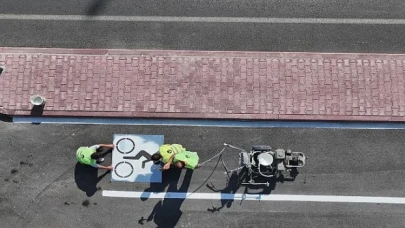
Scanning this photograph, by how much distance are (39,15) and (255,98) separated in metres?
6.89

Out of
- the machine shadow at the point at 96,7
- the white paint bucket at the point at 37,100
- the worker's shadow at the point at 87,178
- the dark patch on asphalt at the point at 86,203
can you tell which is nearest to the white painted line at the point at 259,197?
the worker's shadow at the point at 87,178

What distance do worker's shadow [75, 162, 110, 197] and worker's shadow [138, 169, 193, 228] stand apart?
1.49 meters

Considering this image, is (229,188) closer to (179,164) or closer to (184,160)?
(184,160)

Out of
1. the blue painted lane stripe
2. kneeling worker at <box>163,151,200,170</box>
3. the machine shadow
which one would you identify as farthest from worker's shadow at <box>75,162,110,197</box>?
the machine shadow

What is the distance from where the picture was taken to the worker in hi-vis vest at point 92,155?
11391 millimetres

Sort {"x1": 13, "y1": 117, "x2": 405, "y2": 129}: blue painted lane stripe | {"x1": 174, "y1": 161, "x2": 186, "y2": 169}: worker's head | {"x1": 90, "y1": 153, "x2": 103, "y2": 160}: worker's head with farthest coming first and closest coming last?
{"x1": 13, "y1": 117, "x2": 405, "y2": 129}: blue painted lane stripe < {"x1": 90, "y1": 153, "x2": 103, "y2": 160}: worker's head < {"x1": 174, "y1": 161, "x2": 186, "y2": 169}: worker's head

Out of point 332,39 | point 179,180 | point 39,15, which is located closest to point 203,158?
point 179,180

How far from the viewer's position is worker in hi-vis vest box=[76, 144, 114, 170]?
11.4 metres

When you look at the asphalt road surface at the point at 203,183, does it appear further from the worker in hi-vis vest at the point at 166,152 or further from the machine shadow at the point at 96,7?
the machine shadow at the point at 96,7

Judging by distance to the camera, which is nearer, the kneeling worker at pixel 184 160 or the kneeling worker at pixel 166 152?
the kneeling worker at pixel 184 160

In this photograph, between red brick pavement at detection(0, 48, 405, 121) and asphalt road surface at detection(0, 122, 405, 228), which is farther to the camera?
red brick pavement at detection(0, 48, 405, 121)

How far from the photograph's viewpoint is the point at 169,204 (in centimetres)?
1175

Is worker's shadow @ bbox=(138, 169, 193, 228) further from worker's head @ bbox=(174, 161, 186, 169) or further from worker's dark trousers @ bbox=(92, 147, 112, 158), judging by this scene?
worker's dark trousers @ bbox=(92, 147, 112, 158)

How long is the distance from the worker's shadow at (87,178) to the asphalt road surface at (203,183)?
3 cm
